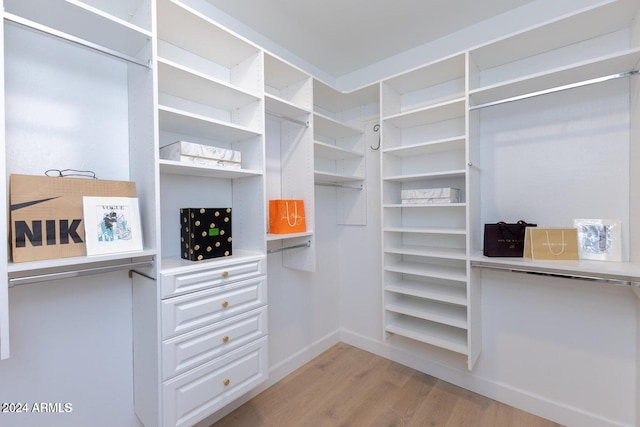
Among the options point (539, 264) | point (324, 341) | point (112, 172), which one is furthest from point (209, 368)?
point (539, 264)

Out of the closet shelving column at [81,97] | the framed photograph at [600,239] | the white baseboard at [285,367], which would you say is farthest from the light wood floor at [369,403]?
the closet shelving column at [81,97]

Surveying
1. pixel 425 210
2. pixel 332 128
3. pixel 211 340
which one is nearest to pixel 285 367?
pixel 211 340

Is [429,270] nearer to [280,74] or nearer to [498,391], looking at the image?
[498,391]

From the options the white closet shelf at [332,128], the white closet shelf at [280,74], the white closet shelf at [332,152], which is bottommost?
the white closet shelf at [332,152]

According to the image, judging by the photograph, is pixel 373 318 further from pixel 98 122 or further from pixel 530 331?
pixel 98 122

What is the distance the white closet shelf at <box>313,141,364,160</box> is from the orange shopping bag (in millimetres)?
530

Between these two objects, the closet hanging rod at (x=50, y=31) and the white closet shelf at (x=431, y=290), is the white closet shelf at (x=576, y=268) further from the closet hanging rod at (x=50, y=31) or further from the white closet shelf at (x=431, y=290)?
the closet hanging rod at (x=50, y=31)

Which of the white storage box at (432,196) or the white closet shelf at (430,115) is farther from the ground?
the white closet shelf at (430,115)

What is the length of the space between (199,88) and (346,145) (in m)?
1.60

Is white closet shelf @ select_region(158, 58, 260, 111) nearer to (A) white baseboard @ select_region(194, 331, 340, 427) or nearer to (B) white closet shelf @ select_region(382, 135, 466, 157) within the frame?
(B) white closet shelf @ select_region(382, 135, 466, 157)

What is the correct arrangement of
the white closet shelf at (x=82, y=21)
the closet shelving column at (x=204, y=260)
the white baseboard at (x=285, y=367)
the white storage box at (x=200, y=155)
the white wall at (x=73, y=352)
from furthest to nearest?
the white baseboard at (x=285, y=367), the white storage box at (x=200, y=155), the closet shelving column at (x=204, y=260), the white wall at (x=73, y=352), the white closet shelf at (x=82, y=21)

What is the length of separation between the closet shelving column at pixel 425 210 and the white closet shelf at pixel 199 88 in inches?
45.4

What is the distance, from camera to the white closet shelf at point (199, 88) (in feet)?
4.67

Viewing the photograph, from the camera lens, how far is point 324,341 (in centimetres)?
279
